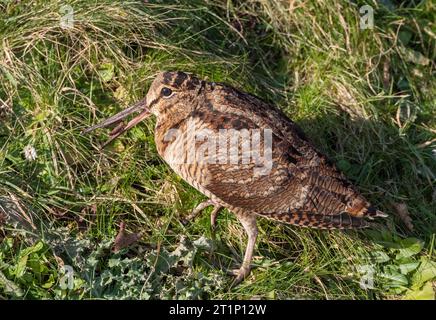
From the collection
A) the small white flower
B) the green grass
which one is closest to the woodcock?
the green grass

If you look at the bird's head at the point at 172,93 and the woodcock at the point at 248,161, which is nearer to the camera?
the woodcock at the point at 248,161

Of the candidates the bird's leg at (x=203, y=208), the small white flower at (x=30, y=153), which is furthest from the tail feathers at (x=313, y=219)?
the small white flower at (x=30, y=153)

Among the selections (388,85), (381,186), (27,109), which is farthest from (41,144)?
(388,85)

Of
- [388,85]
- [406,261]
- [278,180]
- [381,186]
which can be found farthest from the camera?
[388,85]

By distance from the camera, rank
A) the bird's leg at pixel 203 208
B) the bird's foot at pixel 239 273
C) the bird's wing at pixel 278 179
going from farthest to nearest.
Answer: the bird's leg at pixel 203 208, the bird's foot at pixel 239 273, the bird's wing at pixel 278 179

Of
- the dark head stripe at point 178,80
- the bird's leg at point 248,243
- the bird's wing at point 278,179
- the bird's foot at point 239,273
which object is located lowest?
the bird's foot at point 239,273

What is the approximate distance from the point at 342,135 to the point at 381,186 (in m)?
0.45

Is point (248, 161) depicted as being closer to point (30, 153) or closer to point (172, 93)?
point (172, 93)

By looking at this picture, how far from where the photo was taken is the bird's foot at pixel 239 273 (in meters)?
4.22

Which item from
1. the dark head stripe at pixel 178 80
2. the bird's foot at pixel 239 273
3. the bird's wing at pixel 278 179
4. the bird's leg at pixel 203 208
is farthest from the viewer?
the bird's leg at pixel 203 208

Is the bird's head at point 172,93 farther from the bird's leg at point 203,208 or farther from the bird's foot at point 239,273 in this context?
the bird's foot at point 239,273

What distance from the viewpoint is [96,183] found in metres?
4.52

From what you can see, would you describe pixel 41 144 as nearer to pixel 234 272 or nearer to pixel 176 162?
pixel 176 162

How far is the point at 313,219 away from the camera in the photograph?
13.6 feet
